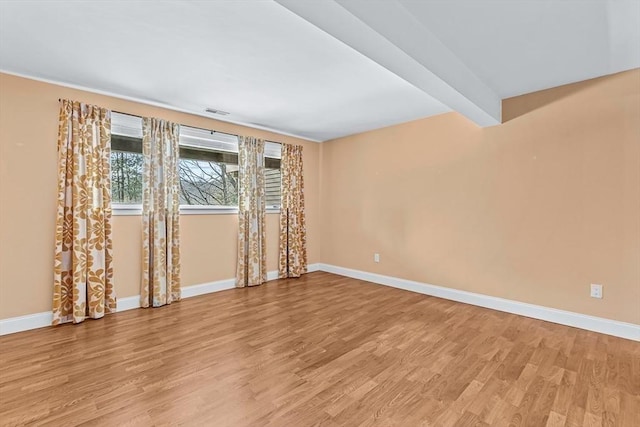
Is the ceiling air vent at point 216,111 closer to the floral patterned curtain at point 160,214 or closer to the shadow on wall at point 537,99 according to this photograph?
the floral patterned curtain at point 160,214

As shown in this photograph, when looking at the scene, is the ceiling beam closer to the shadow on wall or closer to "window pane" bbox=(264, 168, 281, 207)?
the shadow on wall

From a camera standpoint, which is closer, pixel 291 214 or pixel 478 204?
pixel 478 204

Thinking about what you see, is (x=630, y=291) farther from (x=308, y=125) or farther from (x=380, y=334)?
(x=308, y=125)

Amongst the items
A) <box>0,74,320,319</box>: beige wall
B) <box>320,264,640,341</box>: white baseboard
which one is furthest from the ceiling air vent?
<box>320,264,640,341</box>: white baseboard

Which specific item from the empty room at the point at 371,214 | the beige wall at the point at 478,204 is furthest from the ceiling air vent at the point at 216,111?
the beige wall at the point at 478,204

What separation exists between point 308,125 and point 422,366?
3569 mm

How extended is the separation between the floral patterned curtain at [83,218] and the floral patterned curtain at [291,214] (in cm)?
242

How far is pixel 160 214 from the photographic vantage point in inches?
140

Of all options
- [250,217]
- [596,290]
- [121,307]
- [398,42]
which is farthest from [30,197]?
[596,290]

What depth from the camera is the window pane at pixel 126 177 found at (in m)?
3.42

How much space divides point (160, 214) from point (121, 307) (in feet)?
3.79

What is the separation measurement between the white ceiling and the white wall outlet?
6.42ft

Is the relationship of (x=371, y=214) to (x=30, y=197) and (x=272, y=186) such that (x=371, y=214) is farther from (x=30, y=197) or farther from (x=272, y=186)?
(x=30, y=197)

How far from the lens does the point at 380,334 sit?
2711 mm
